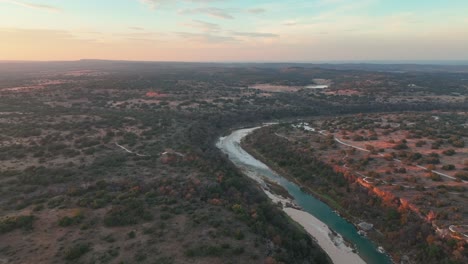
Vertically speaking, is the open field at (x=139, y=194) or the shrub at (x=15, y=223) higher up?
the shrub at (x=15, y=223)

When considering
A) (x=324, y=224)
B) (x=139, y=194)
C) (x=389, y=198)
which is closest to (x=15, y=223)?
(x=139, y=194)

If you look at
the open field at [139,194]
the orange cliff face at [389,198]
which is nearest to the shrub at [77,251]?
the open field at [139,194]

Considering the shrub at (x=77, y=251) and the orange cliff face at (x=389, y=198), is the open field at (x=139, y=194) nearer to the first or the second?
the shrub at (x=77, y=251)

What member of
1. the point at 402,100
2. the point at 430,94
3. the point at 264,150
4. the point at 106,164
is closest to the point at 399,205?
the point at 264,150

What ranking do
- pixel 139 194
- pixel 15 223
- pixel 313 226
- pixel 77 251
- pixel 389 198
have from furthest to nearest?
pixel 389 198 < pixel 313 226 < pixel 139 194 < pixel 15 223 < pixel 77 251

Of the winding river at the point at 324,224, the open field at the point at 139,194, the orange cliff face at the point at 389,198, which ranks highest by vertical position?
the open field at the point at 139,194

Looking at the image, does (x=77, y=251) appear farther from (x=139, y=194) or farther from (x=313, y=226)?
(x=313, y=226)

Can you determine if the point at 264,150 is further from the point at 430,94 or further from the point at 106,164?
the point at 430,94

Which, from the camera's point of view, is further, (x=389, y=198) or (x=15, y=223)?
(x=389, y=198)
